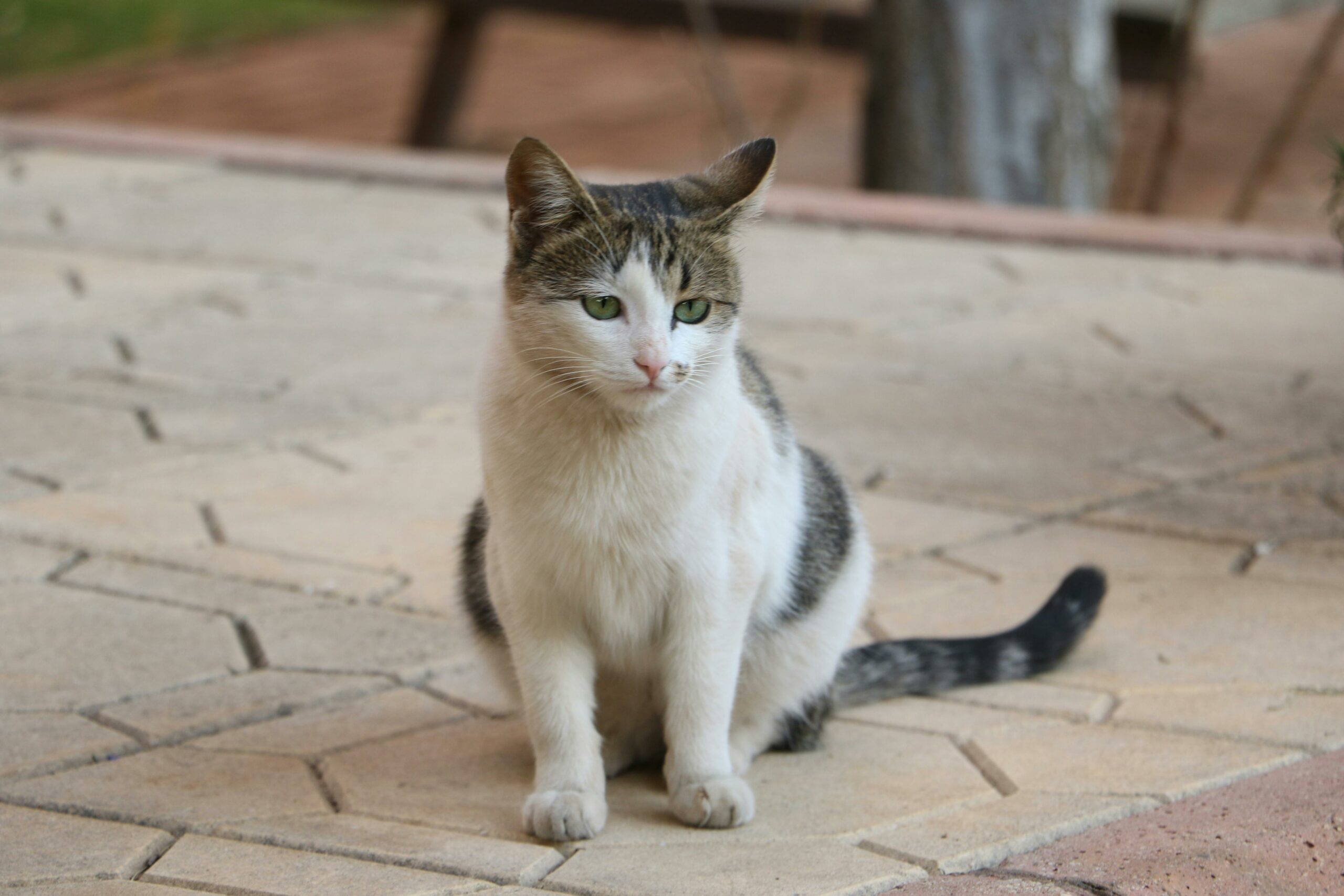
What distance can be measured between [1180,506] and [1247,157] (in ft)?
20.7

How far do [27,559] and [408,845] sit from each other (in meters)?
1.59

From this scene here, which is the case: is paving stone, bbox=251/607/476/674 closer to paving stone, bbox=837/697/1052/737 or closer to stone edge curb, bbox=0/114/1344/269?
paving stone, bbox=837/697/1052/737

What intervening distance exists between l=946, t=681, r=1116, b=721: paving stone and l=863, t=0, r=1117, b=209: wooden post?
4400 mm

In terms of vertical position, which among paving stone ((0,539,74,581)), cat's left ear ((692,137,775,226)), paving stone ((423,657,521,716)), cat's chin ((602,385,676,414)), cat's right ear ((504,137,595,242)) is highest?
cat's right ear ((504,137,595,242))

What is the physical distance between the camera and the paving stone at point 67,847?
224 centimetres

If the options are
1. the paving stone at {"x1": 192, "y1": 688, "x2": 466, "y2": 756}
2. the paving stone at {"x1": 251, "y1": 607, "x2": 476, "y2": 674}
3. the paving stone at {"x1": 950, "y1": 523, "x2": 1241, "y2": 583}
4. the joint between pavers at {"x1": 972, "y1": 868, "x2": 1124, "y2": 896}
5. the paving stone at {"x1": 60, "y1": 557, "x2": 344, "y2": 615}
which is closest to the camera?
the joint between pavers at {"x1": 972, "y1": 868, "x2": 1124, "y2": 896}

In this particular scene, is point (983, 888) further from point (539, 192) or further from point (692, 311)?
point (539, 192)

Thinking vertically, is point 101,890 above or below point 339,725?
above

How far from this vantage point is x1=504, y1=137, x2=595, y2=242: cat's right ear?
236cm

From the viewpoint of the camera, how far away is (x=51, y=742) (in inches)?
106

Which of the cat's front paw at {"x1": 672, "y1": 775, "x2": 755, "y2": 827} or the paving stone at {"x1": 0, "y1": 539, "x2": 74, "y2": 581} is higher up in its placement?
the paving stone at {"x1": 0, "y1": 539, "x2": 74, "y2": 581}

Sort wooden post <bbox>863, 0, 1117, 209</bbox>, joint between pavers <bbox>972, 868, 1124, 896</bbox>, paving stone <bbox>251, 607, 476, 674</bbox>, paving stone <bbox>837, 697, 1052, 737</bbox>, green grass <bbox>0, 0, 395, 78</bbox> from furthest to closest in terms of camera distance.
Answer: green grass <bbox>0, 0, 395, 78</bbox>, wooden post <bbox>863, 0, 1117, 209</bbox>, paving stone <bbox>251, 607, 476, 674</bbox>, paving stone <bbox>837, 697, 1052, 737</bbox>, joint between pavers <bbox>972, 868, 1124, 896</bbox>

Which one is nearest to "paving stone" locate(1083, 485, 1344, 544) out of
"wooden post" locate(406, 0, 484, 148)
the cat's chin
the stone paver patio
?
the stone paver patio

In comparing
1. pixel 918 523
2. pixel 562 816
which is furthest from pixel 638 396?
pixel 918 523
